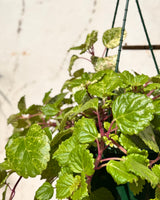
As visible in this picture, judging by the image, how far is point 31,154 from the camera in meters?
0.45

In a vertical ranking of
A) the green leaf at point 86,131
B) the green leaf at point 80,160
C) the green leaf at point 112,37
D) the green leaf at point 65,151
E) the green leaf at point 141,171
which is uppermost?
the green leaf at point 112,37

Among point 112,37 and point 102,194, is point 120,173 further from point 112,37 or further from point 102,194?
point 112,37

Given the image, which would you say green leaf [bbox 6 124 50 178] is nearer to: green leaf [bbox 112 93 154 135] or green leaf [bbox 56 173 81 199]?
green leaf [bbox 56 173 81 199]

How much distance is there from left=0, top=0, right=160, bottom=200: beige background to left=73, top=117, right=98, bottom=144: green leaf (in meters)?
0.86

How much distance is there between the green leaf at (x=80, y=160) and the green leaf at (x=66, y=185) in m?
0.02

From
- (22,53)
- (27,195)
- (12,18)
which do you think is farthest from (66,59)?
(27,195)

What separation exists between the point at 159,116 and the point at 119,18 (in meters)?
0.92

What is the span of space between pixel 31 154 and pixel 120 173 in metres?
0.18

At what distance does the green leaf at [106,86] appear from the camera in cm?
51

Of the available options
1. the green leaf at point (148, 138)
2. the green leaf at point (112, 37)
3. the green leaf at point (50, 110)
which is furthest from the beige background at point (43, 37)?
the green leaf at point (148, 138)

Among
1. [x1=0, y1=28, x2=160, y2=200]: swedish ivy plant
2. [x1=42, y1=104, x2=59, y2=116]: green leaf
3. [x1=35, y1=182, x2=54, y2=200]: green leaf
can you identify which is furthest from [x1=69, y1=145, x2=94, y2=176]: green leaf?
[x1=42, y1=104, x2=59, y2=116]: green leaf

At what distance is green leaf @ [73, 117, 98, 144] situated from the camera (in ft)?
1.41

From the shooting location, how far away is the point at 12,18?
1261mm

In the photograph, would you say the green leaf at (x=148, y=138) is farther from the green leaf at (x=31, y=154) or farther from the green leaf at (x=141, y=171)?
the green leaf at (x=31, y=154)
